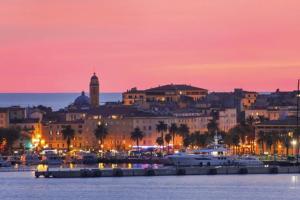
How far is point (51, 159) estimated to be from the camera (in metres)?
106

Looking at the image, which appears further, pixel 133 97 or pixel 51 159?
pixel 133 97

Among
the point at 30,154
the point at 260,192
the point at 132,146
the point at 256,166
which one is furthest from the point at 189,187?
the point at 132,146

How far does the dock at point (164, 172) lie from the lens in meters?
83.9

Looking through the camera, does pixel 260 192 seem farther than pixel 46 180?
No

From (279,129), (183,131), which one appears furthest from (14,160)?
(183,131)

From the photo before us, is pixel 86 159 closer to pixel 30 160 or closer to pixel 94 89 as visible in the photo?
pixel 30 160

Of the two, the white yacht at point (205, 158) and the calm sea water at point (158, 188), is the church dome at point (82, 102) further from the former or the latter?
the calm sea water at point (158, 188)

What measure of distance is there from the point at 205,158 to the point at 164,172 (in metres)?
9.08

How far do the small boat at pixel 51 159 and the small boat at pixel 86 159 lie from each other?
1336 mm

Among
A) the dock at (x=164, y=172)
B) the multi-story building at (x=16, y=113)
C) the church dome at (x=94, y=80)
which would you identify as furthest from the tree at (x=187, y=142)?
the church dome at (x=94, y=80)

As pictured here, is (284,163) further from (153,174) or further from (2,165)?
(2,165)

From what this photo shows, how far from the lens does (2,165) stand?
100875 mm

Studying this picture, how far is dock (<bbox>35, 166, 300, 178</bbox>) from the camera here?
83.9 m

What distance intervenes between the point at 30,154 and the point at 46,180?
29.7 metres
